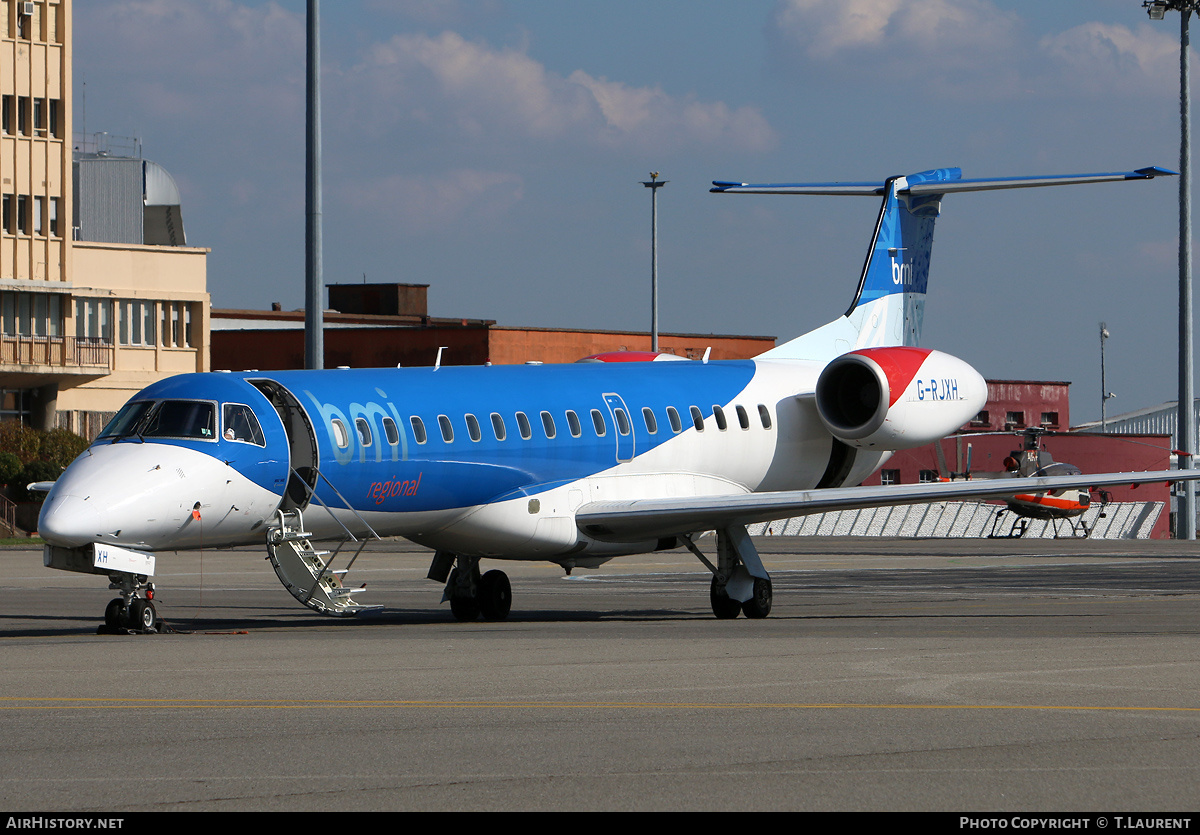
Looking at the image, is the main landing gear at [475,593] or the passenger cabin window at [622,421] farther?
the passenger cabin window at [622,421]

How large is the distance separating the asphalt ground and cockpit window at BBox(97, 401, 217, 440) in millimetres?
2329

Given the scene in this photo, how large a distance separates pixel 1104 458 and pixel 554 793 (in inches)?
3013

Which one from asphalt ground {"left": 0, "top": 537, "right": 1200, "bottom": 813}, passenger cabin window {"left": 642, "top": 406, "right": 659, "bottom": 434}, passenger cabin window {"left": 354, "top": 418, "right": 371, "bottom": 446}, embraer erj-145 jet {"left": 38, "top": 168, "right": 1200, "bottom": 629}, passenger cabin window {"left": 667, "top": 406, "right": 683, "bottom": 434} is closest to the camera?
asphalt ground {"left": 0, "top": 537, "right": 1200, "bottom": 813}

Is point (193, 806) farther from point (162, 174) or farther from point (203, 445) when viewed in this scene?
point (162, 174)

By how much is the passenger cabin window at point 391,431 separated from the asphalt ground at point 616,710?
235 centimetres

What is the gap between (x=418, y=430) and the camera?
855 inches

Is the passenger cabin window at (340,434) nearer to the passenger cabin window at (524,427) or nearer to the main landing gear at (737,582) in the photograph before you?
the passenger cabin window at (524,427)

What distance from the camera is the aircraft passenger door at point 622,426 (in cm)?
2402

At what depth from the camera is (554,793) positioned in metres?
8.97

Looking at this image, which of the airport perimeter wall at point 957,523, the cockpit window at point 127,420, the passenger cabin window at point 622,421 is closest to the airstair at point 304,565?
the cockpit window at point 127,420

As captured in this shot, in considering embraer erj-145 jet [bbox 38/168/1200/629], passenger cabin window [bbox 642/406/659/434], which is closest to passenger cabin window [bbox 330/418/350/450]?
embraer erj-145 jet [bbox 38/168/1200/629]

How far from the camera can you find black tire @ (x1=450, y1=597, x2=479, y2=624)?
23.7m

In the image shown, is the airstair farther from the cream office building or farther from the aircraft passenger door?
the cream office building

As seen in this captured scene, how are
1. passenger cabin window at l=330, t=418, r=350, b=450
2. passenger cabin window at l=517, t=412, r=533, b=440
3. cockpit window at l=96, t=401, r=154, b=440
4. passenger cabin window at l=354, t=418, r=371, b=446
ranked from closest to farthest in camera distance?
1. cockpit window at l=96, t=401, r=154, b=440
2. passenger cabin window at l=330, t=418, r=350, b=450
3. passenger cabin window at l=354, t=418, r=371, b=446
4. passenger cabin window at l=517, t=412, r=533, b=440
